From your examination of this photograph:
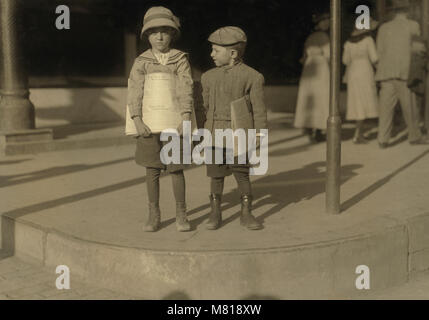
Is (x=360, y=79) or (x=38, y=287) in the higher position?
(x=360, y=79)

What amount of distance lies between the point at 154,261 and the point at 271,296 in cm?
75

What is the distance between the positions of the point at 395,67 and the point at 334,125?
Result: 3737 millimetres

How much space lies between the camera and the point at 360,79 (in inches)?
350

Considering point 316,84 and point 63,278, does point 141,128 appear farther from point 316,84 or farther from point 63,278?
point 316,84

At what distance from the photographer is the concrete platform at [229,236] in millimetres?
4020

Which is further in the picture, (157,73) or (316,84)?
(316,84)

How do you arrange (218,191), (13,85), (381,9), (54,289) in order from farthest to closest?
1. (381,9)
2. (13,85)
3. (218,191)
4. (54,289)

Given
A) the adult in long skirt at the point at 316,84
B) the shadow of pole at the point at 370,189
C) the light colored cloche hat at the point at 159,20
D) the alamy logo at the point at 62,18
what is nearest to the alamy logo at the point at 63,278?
the light colored cloche hat at the point at 159,20

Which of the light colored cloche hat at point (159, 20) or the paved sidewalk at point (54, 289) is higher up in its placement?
the light colored cloche hat at point (159, 20)

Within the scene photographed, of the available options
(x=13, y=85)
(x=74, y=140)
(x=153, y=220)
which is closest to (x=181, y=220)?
(x=153, y=220)

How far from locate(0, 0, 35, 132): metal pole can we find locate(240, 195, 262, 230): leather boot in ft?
14.8

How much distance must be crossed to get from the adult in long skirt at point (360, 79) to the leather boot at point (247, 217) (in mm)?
4501

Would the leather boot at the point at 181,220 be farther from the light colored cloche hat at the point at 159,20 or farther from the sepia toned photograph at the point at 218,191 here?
the light colored cloche hat at the point at 159,20
